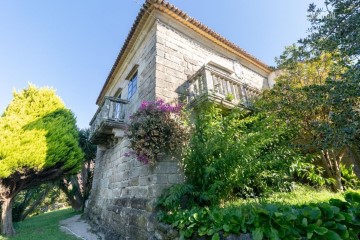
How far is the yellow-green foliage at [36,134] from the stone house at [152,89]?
1.50 metres

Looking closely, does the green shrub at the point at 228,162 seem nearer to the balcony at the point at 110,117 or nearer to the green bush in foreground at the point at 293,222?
the green bush in foreground at the point at 293,222

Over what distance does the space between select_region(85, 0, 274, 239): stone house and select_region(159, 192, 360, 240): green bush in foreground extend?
132cm

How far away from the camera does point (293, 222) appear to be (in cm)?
241

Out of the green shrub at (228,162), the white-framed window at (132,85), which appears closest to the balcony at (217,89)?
the green shrub at (228,162)

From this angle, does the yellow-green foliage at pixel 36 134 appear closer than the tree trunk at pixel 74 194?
Yes

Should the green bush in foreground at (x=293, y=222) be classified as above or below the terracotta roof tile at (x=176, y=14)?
below

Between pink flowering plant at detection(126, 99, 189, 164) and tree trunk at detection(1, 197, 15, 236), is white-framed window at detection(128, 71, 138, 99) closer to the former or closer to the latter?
pink flowering plant at detection(126, 99, 189, 164)

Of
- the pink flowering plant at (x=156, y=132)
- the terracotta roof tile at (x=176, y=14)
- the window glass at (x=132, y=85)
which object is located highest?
the terracotta roof tile at (x=176, y=14)

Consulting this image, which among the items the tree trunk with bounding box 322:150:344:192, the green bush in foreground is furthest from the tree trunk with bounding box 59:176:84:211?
the tree trunk with bounding box 322:150:344:192

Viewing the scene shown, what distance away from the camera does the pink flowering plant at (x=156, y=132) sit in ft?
14.2

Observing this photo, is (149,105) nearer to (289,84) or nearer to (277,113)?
(277,113)

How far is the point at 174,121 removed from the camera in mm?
4652

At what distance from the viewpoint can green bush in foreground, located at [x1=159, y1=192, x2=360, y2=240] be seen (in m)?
2.30

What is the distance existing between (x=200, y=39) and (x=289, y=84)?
132 inches
